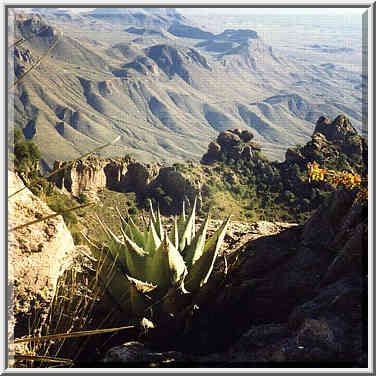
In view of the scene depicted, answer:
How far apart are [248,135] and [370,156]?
110 ft

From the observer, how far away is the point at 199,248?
10.5 feet

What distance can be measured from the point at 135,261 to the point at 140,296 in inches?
11.9

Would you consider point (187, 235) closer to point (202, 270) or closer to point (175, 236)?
point (175, 236)

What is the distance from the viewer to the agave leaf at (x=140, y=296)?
8.92 feet

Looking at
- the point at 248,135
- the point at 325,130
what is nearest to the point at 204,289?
the point at 325,130

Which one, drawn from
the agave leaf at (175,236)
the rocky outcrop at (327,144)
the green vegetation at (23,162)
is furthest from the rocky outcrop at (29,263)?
the rocky outcrop at (327,144)

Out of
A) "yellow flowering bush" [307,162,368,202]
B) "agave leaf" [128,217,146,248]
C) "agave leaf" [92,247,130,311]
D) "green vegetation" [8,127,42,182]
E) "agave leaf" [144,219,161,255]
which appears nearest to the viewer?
"yellow flowering bush" [307,162,368,202]

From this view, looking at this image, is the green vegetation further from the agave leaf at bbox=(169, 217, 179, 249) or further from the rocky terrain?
the agave leaf at bbox=(169, 217, 179, 249)

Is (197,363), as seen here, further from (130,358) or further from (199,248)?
(199,248)

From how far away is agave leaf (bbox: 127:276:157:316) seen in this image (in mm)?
2719

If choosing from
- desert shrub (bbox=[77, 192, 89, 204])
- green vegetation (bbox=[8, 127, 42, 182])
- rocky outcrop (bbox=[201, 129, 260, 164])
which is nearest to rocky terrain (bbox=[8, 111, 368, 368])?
green vegetation (bbox=[8, 127, 42, 182])

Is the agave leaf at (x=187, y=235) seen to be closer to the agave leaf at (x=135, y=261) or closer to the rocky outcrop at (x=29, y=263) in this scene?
the agave leaf at (x=135, y=261)

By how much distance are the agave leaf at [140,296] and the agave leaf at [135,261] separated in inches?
7.2

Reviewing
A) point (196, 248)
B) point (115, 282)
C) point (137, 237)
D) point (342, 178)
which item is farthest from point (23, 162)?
point (342, 178)
